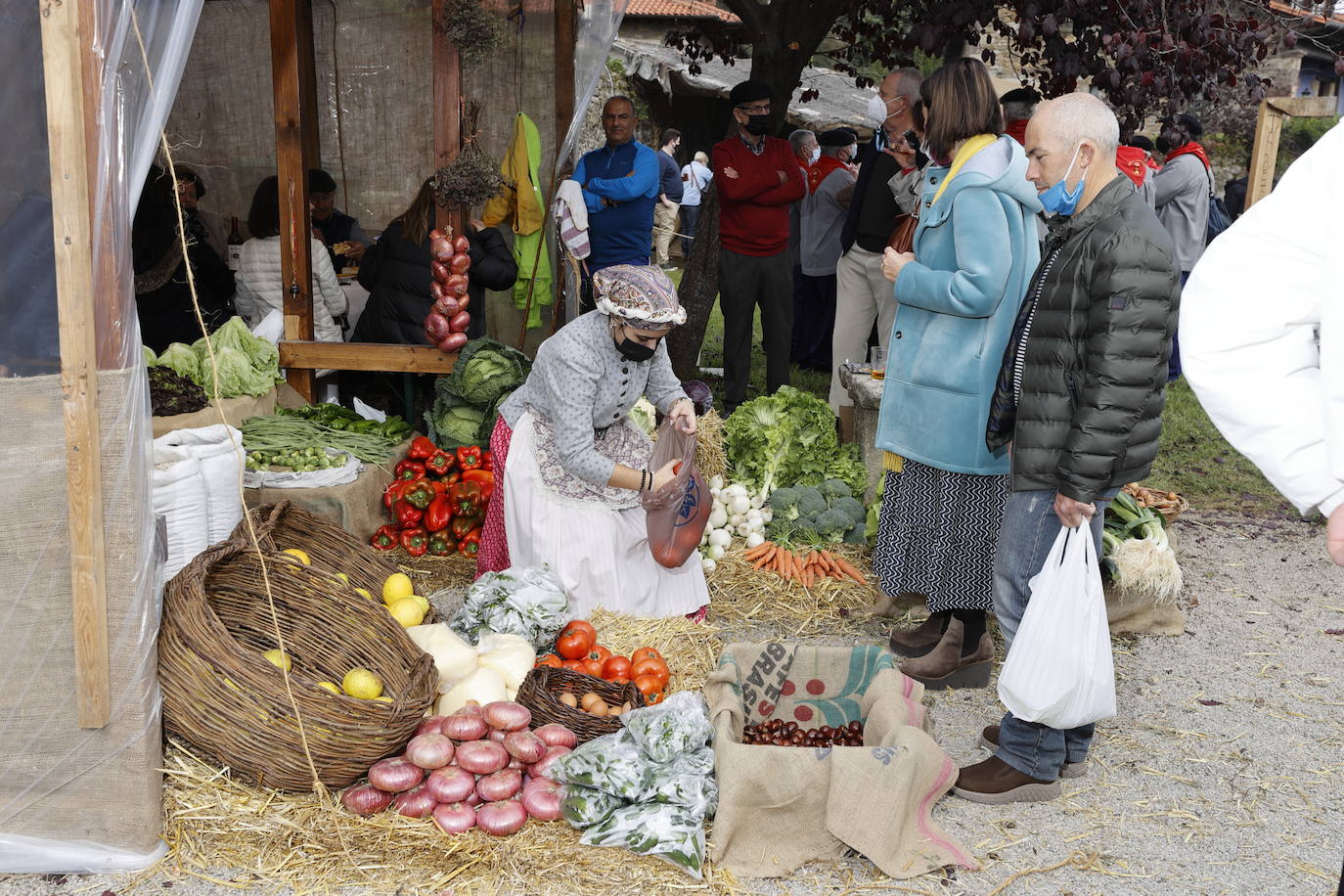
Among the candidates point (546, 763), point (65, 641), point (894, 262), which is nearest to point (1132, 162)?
point (894, 262)

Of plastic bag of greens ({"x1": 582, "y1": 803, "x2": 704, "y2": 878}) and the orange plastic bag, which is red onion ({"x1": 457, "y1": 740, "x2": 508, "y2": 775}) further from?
the orange plastic bag

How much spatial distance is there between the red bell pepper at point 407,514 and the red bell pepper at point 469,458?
35 centimetres

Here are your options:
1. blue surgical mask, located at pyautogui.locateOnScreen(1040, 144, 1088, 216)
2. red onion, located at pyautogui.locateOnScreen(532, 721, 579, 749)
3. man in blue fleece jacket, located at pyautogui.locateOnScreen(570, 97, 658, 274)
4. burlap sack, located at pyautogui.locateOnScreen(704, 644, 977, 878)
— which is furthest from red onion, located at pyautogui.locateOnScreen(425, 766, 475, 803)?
man in blue fleece jacket, located at pyautogui.locateOnScreen(570, 97, 658, 274)

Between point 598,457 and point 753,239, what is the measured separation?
12.5 feet

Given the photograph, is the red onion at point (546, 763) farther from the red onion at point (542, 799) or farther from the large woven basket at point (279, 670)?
the large woven basket at point (279, 670)

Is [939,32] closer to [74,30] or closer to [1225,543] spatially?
[1225,543]

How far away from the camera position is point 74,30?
2.67 m

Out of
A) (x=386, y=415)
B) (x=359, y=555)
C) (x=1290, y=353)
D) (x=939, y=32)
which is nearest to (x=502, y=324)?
(x=386, y=415)

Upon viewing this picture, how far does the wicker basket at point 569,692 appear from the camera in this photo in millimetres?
3613

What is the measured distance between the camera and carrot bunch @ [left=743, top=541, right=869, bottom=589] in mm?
5527

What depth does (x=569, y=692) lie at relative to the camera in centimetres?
380

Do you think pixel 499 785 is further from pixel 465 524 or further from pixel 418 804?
pixel 465 524

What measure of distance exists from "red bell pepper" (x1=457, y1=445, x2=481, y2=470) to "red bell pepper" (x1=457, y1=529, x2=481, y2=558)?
1.18 ft

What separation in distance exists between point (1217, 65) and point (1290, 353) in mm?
5311
